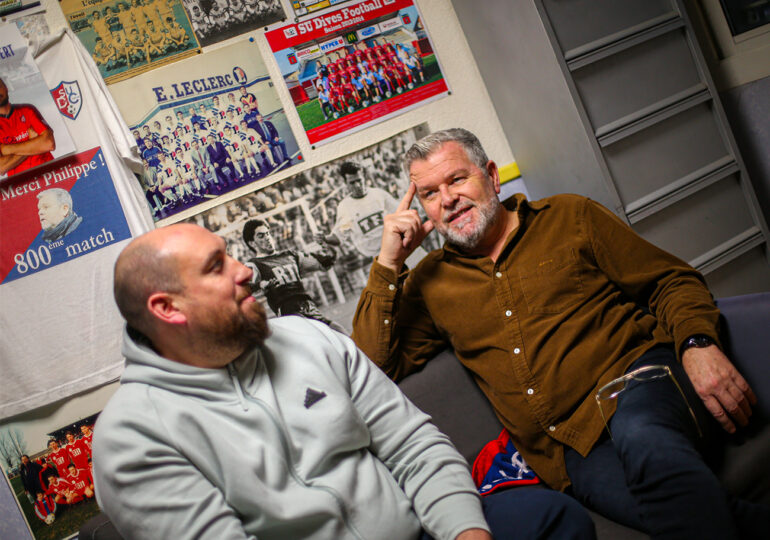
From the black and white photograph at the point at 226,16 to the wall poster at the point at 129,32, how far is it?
1.6 inches

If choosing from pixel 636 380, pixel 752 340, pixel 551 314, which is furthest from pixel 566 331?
pixel 752 340

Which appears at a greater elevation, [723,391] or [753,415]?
[723,391]

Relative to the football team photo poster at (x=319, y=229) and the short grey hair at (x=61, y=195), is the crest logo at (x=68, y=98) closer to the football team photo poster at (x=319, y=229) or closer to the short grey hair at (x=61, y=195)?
the short grey hair at (x=61, y=195)

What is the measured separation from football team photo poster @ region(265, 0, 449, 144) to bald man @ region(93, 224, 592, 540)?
1.21 metres

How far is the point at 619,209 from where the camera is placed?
210 cm

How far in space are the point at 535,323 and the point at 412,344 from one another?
1.40 ft

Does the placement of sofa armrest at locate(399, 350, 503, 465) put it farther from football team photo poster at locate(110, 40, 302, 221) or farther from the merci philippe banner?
the merci philippe banner

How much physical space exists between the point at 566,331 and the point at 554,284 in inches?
5.6

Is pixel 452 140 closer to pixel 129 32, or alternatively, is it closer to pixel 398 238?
pixel 398 238

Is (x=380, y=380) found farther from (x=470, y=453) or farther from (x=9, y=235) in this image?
(x=9, y=235)

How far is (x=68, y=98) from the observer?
193 centimetres

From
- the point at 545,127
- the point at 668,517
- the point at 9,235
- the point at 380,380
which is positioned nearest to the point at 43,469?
the point at 9,235

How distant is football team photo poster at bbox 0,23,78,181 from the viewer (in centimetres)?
188

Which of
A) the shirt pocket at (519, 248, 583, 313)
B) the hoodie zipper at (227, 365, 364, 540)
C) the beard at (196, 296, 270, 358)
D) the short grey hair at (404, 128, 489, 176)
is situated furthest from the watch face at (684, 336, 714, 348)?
the beard at (196, 296, 270, 358)
